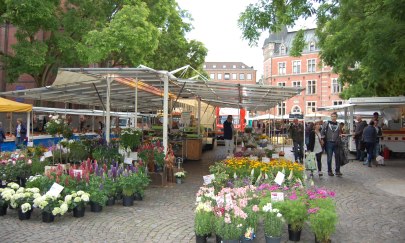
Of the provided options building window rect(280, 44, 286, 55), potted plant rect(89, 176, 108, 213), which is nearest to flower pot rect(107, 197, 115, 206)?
potted plant rect(89, 176, 108, 213)

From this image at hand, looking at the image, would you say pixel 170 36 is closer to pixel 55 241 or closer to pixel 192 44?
pixel 192 44

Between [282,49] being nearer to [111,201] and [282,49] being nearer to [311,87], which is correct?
[311,87]

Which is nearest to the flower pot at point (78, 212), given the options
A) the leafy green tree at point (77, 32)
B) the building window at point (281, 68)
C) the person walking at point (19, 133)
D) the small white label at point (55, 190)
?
the small white label at point (55, 190)

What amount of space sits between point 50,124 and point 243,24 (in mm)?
5610

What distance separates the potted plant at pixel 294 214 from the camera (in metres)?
5.33

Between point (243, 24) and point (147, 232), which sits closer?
point (147, 232)

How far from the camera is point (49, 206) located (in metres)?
6.35

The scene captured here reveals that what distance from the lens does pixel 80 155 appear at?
1039cm

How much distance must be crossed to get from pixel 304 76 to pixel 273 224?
66.3m

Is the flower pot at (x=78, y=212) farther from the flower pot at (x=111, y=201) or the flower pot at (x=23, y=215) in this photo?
the flower pot at (x=111, y=201)

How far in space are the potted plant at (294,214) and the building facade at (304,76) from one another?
58.3m

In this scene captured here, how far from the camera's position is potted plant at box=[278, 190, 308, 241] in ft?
17.5

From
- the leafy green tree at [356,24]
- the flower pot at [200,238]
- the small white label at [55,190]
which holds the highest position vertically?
the leafy green tree at [356,24]

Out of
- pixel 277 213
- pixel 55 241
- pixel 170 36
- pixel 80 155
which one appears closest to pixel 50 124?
pixel 80 155
